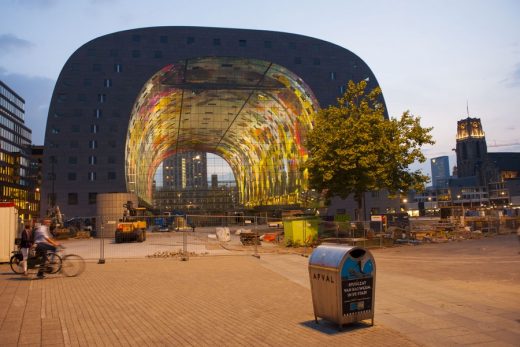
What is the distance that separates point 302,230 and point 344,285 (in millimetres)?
22249

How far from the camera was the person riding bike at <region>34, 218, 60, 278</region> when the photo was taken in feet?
54.4

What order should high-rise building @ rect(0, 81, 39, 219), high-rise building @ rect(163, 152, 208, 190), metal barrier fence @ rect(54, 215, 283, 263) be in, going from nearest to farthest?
metal barrier fence @ rect(54, 215, 283, 263) → high-rise building @ rect(0, 81, 39, 219) → high-rise building @ rect(163, 152, 208, 190)

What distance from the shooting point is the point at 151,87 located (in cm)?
6831

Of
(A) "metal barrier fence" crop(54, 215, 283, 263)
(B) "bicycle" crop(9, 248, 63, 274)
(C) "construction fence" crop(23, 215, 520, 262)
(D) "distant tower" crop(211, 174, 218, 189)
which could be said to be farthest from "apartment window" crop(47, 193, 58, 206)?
(D) "distant tower" crop(211, 174, 218, 189)

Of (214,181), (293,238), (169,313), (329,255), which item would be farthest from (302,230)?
(214,181)

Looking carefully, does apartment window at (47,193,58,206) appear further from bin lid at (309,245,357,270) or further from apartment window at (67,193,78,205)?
bin lid at (309,245,357,270)

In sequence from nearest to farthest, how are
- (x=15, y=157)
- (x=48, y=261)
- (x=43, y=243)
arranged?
(x=43, y=243), (x=48, y=261), (x=15, y=157)

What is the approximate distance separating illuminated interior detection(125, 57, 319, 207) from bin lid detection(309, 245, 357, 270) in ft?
151

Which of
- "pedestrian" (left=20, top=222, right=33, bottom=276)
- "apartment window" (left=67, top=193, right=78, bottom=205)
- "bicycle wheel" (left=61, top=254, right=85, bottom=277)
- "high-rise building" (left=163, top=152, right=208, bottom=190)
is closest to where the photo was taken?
"bicycle wheel" (left=61, top=254, right=85, bottom=277)

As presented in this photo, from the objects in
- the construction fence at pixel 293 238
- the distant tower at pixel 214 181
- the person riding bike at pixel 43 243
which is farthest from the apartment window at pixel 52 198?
the distant tower at pixel 214 181

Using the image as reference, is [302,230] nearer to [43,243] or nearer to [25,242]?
[25,242]

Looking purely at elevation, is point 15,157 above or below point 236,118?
below

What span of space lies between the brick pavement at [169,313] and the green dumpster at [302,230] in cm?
1320

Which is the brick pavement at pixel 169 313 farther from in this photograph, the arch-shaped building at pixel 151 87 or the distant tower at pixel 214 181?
the distant tower at pixel 214 181
